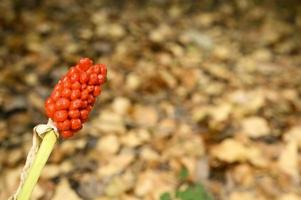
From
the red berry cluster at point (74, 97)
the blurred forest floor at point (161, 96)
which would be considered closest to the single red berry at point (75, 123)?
the red berry cluster at point (74, 97)

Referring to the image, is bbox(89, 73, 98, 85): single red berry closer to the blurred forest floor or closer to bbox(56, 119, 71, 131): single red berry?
bbox(56, 119, 71, 131): single red berry

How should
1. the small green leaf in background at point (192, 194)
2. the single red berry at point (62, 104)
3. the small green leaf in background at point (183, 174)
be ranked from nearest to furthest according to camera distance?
the single red berry at point (62, 104) < the small green leaf in background at point (192, 194) < the small green leaf in background at point (183, 174)

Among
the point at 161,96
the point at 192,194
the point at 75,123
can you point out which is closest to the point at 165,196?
the point at 192,194

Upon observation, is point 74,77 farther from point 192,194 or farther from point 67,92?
point 192,194

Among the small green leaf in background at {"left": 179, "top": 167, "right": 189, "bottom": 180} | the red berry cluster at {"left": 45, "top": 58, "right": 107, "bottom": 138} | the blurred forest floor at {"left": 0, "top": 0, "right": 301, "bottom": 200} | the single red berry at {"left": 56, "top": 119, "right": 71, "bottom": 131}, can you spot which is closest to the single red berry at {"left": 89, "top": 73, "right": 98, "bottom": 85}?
the red berry cluster at {"left": 45, "top": 58, "right": 107, "bottom": 138}

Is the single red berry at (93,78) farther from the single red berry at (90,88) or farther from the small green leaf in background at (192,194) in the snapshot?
the small green leaf in background at (192,194)
